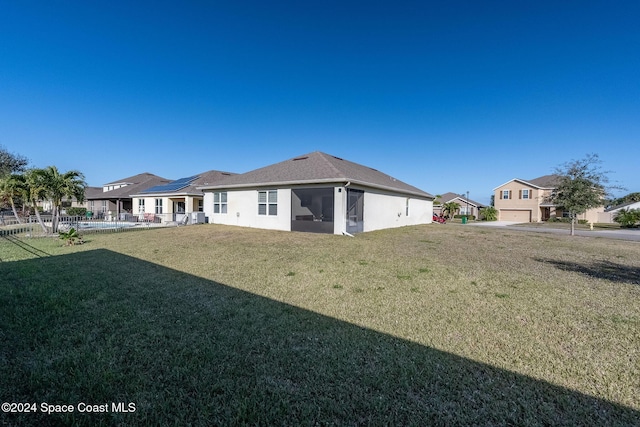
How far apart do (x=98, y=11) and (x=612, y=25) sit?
22.9m

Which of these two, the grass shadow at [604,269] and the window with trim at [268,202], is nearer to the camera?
the grass shadow at [604,269]

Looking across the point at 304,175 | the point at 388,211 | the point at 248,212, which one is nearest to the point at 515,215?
the point at 388,211

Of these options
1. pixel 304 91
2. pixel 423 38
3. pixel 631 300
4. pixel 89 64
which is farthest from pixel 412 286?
pixel 89 64

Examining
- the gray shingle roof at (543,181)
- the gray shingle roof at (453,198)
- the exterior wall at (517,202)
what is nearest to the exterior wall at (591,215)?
the exterior wall at (517,202)

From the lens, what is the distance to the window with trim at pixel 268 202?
1596 centimetres

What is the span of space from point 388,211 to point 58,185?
753 inches

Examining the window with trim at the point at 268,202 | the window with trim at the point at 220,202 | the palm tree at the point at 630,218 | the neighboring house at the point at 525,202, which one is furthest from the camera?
the neighboring house at the point at 525,202

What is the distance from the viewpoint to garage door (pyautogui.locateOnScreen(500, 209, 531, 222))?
38688 mm

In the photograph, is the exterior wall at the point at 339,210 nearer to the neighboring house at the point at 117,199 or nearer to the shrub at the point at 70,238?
the shrub at the point at 70,238

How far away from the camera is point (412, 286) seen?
564cm

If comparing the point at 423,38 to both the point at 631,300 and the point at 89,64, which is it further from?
the point at 89,64

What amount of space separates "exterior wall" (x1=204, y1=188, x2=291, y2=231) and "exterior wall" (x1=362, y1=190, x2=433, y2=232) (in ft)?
12.3

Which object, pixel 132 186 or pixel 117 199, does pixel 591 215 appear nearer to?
pixel 132 186

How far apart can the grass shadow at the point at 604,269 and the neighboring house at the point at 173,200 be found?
75.9 ft
